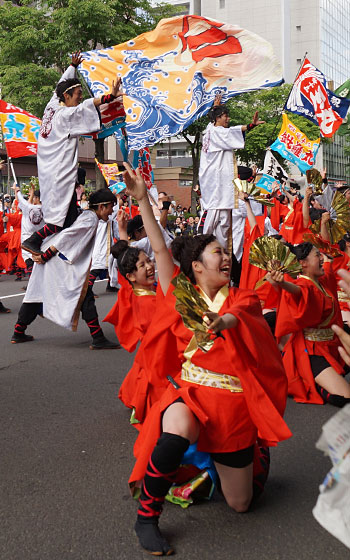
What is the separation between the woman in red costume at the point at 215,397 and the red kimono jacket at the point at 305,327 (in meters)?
1.64

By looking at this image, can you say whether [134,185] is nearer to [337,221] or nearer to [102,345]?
[337,221]

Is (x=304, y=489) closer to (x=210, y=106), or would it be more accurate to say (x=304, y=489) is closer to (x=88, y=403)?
(x=88, y=403)

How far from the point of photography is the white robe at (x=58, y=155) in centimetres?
599

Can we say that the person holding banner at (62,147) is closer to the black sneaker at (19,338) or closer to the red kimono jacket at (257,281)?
the black sneaker at (19,338)

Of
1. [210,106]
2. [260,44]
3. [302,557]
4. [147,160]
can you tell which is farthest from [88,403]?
[147,160]

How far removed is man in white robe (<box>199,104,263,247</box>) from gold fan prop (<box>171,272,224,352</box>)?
4.79 meters

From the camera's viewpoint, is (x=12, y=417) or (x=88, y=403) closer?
(x=12, y=417)

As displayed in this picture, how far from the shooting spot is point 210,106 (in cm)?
639

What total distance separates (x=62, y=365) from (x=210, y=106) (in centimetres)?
282

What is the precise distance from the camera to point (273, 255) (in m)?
3.66

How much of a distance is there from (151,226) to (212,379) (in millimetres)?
813

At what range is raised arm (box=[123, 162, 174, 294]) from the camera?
3158mm

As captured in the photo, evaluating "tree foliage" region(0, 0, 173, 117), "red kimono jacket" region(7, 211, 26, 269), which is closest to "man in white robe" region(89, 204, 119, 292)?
"red kimono jacket" region(7, 211, 26, 269)

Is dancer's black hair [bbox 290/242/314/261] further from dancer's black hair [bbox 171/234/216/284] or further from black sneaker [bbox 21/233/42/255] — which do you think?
black sneaker [bbox 21/233/42/255]
